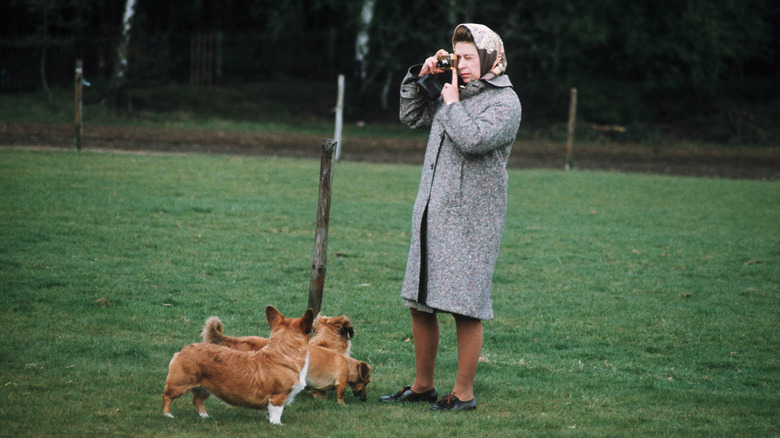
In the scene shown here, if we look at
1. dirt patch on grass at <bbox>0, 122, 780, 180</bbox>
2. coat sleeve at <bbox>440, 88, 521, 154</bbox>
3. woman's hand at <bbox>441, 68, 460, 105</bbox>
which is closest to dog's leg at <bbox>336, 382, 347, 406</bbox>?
coat sleeve at <bbox>440, 88, 521, 154</bbox>

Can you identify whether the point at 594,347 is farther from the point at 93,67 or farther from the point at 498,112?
the point at 93,67

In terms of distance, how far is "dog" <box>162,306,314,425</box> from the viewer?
4266 millimetres

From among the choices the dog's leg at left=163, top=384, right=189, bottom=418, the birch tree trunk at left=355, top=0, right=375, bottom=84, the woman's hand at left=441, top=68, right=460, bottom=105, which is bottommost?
the dog's leg at left=163, top=384, right=189, bottom=418

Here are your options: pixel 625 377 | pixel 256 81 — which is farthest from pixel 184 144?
pixel 625 377

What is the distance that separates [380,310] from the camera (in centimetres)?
754

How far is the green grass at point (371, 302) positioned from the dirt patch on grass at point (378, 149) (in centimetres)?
447

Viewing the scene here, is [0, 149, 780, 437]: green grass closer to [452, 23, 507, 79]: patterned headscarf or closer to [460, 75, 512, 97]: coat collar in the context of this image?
[460, 75, 512, 97]: coat collar

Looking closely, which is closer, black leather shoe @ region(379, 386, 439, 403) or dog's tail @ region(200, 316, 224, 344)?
dog's tail @ region(200, 316, 224, 344)

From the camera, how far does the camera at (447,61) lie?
458 centimetres

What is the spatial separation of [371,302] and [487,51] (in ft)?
12.4

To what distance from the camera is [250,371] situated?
4332 millimetres

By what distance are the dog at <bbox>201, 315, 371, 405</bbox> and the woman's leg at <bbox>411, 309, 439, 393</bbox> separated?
0.35 meters

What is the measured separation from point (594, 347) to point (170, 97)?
25.5 meters

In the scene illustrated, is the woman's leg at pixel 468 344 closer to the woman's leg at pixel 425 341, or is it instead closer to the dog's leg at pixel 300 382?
the woman's leg at pixel 425 341
